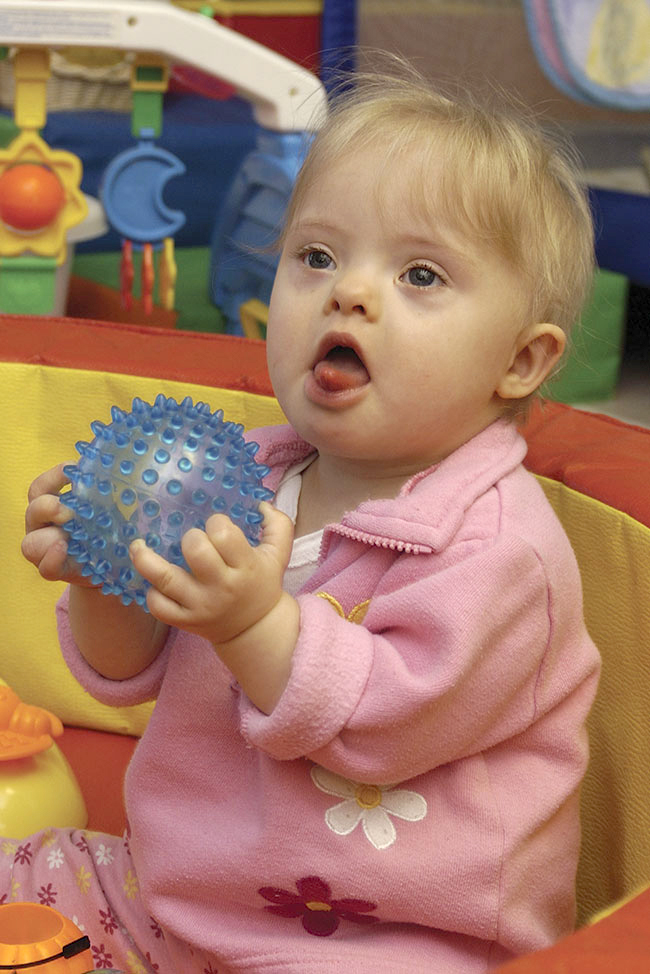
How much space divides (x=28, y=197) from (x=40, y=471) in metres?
0.59

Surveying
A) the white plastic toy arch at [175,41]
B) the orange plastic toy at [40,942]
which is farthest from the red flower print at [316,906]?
the white plastic toy arch at [175,41]

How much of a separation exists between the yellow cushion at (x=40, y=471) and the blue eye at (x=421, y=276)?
1.18 ft

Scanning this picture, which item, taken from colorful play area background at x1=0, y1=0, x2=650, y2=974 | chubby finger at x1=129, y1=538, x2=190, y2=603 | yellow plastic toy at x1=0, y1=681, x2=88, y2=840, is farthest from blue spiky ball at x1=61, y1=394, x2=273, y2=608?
yellow plastic toy at x1=0, y1=681, x2=88, y2=840

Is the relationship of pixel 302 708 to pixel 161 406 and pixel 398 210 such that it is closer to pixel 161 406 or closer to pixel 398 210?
pixel 161 406

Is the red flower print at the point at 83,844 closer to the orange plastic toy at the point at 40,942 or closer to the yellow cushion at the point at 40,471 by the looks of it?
the orange plastic toy at the point at 40,942

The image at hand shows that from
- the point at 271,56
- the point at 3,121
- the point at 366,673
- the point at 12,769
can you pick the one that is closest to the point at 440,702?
the point at 366,673

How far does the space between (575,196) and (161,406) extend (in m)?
0.28

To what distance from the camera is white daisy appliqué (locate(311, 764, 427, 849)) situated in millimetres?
649

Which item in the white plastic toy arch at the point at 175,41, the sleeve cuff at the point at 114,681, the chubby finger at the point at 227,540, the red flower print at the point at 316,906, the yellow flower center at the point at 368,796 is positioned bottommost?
the red flower print at the point at 316,906

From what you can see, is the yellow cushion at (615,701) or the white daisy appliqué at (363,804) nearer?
the white daisy appliqué at (363,804)

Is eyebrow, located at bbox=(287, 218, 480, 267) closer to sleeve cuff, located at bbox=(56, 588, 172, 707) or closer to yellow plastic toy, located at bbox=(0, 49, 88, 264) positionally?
sleeve cuff, located at bbox=(56, 588, 172, 707)

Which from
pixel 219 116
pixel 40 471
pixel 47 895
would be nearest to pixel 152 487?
pixel 47 895

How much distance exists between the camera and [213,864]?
0.67 meters

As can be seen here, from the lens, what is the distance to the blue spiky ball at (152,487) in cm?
55
